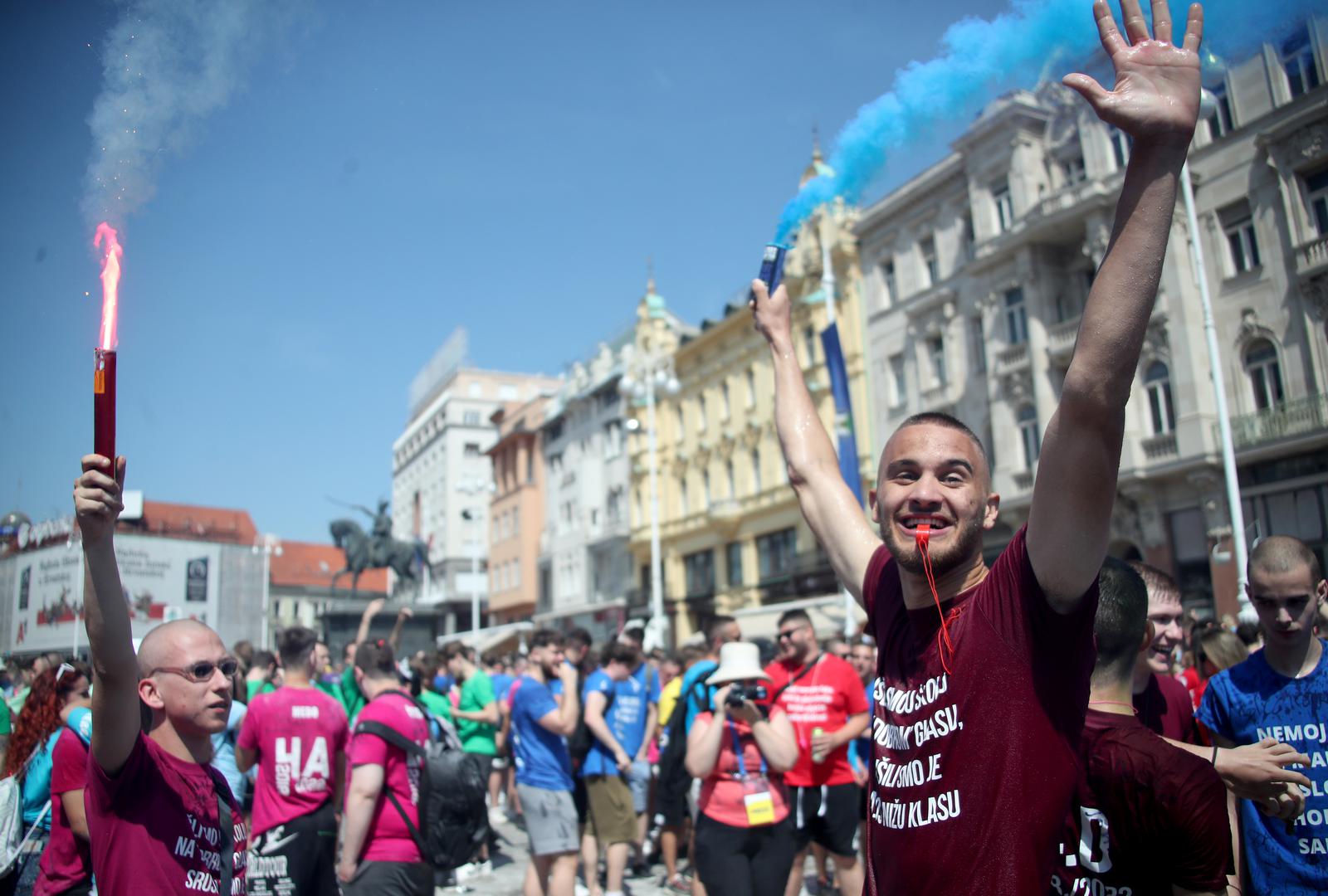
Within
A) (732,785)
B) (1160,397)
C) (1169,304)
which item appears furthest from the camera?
(1160,397)

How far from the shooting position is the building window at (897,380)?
31047mm

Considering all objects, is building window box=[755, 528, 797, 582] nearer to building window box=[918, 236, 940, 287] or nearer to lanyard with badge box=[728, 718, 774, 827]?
building window box=[918, 236, 940, 287]

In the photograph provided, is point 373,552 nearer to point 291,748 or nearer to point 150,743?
point 291,748

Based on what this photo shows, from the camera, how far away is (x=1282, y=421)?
20.7 meters

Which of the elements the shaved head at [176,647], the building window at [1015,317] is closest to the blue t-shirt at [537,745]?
the shaved head at [176,647]

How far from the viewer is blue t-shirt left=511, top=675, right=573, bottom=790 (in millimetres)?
7531

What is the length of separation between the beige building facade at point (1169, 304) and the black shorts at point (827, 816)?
43.6ft

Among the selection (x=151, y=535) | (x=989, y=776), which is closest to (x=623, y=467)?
(x=151, y=535)

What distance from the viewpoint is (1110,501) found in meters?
1.71

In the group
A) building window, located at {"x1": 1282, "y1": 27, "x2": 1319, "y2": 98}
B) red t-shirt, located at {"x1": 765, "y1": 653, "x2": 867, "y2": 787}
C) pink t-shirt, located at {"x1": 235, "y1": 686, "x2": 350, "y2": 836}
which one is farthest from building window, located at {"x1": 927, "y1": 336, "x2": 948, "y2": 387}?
pink t-shirt, located at {"x1": 235, "y1": 686, "x2": 350, "y2": 836}

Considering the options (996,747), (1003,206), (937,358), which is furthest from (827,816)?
(937,358)

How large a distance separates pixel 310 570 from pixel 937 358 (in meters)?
77.1

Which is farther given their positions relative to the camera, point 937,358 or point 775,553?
point 775,553

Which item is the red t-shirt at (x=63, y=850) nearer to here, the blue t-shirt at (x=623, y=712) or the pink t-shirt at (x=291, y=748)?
the pink t-shirt at (x=291, y=748)
